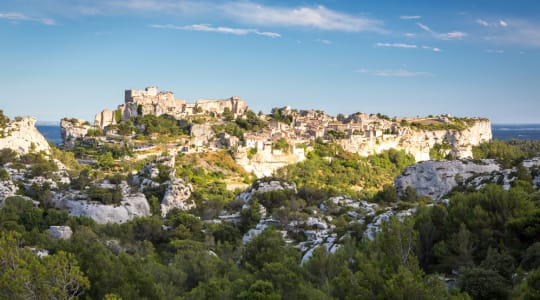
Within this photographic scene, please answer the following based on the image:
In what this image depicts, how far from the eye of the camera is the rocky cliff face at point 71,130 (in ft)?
227

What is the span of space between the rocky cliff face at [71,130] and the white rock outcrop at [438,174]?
45.3 metres

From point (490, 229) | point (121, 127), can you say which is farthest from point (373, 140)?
point (490, 229)

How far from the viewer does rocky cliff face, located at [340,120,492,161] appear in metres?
76.4

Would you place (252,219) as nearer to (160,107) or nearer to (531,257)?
(531,257)

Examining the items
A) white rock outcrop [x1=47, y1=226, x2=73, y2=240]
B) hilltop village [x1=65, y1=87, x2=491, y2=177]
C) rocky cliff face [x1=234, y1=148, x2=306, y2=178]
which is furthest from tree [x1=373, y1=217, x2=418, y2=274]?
hilltop village [x1=65, y1=87, x2=491, y2=177]

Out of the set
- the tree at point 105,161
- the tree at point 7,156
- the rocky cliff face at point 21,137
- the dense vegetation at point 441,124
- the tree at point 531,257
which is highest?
the dense vegetation at point 441,124

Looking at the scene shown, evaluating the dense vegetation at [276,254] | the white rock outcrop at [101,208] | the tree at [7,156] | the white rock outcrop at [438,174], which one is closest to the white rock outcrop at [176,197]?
the dense vegetation at [276,254]

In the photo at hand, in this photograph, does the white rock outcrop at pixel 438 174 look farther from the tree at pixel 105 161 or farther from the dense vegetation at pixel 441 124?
the dense vegetation at pixel 441 124

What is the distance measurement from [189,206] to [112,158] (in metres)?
25.0

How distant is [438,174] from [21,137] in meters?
29.4

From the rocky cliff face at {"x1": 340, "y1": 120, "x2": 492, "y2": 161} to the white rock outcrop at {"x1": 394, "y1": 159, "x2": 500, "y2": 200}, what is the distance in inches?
1508

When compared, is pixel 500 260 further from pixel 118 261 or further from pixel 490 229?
pixel 118 261

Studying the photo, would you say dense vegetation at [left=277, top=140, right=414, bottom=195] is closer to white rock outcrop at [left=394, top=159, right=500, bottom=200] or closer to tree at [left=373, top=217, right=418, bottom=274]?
white rock outcrop at [left=394, top=159, right=500, bottom=200]

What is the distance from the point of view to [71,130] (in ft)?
230
